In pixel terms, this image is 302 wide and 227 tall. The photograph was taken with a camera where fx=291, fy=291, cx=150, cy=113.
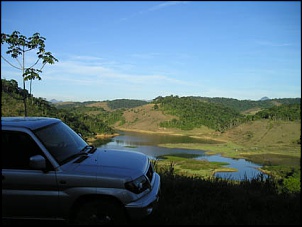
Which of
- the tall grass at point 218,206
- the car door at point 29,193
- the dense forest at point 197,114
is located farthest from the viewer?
the dense forest at point 197,114

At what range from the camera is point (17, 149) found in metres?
4.04

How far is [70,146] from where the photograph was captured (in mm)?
4629

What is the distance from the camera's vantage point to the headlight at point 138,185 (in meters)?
3.76

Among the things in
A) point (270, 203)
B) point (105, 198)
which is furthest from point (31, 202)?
point (270, 203)

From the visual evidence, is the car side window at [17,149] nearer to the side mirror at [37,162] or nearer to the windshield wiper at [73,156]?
the side mirror at [37,162]

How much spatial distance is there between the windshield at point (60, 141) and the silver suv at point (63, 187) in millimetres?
52

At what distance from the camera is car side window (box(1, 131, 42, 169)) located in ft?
13.0

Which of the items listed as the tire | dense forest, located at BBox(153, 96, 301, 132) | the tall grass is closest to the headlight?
the tire

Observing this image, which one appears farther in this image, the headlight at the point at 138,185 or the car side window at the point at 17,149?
the car side window at the point at 17,149

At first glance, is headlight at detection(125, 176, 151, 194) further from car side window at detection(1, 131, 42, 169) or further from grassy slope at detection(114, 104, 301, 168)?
grassy slope at detection(114, 104, 301, 168)

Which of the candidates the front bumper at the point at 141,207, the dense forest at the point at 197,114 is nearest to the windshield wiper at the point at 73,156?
the front bumper at the point at 141,207

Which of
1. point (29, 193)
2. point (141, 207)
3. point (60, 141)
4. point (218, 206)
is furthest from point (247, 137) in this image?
point (29, 193)

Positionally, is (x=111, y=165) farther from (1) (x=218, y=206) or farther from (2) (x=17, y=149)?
(1) (x=218, y=206)

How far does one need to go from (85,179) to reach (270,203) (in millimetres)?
3039
